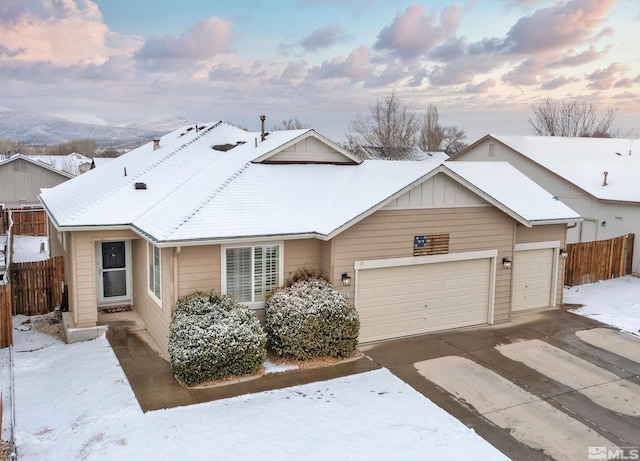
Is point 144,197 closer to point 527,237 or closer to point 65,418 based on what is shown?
point 65,418

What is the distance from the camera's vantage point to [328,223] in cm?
1172

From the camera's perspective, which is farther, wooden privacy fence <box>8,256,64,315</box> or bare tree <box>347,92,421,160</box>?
bare tree <box>347,92,421,160</box>

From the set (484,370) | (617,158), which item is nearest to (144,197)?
(484,370)

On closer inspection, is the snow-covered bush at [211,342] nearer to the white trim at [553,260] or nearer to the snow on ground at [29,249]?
the white trim at [553,260]

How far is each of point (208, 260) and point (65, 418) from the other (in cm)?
397

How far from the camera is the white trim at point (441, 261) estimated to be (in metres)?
12.1

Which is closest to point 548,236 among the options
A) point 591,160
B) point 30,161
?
point 591,160

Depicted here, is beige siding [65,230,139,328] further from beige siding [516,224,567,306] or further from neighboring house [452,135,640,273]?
neighboring house [452,135,640,273]

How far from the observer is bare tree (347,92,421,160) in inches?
2132

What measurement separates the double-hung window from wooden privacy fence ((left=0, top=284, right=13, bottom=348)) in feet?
16.9

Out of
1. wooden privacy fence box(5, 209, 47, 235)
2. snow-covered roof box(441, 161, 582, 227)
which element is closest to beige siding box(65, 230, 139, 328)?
snow-covered roof box(441, 161, 582, 227)

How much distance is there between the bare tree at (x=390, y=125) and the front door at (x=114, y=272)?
41.3 meters

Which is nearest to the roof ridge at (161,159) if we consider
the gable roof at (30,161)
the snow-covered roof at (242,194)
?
the snow-covered roof at (242,194)

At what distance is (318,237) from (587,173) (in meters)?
16.8
